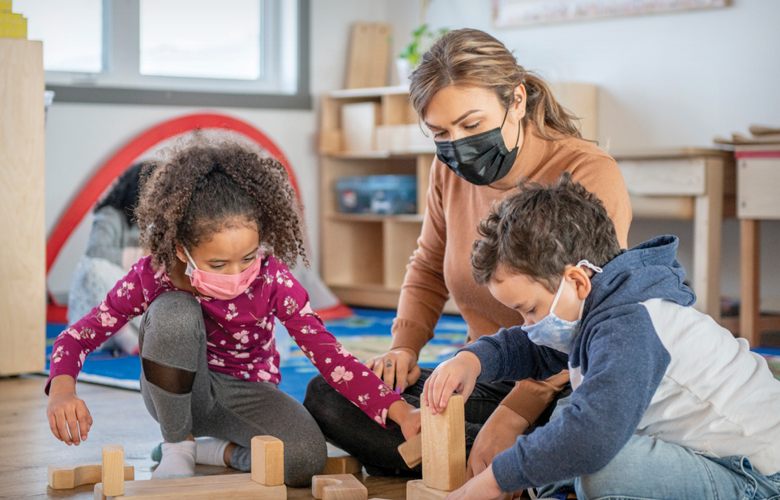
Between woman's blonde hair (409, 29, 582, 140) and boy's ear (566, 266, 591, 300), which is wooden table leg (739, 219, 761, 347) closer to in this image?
woman's blonde hair (409, 29, 582, 140)

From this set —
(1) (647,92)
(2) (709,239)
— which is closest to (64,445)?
(2) (709,239)

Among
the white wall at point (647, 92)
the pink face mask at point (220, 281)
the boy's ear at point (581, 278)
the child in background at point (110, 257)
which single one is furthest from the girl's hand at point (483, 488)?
the white wall at point (647, 92)

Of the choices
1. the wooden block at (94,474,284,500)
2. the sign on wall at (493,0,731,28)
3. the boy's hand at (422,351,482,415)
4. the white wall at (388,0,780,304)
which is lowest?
the wooden block at (94,474,284,500)

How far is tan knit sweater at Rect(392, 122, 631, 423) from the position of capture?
127cm

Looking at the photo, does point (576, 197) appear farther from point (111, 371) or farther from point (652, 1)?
point (652, 1)

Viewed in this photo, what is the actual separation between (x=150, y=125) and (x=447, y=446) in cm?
273

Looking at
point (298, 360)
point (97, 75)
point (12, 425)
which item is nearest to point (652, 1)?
point (298, 360)

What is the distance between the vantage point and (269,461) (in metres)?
1.21

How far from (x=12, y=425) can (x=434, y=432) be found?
1.00 metres

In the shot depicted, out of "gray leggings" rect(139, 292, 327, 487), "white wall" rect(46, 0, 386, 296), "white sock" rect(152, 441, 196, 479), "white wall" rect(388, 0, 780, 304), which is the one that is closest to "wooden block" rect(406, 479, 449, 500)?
"gray leggings" rect(139, 292, 327, 487)

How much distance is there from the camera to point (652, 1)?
3.21m

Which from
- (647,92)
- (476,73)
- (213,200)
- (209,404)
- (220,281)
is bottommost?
(209,404)

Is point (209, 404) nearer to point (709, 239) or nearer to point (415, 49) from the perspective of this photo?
point (709, 239)

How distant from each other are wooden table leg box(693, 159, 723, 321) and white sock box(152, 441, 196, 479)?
6.28ft
